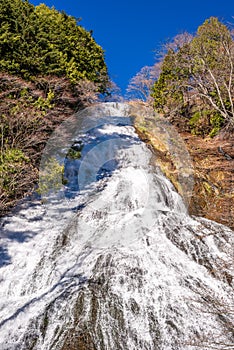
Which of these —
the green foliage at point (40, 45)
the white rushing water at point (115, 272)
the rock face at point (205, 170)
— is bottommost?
the white rushing water at point (115, 272)

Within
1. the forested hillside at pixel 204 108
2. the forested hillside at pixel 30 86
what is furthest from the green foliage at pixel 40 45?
the forested hillside at pixel 204 108

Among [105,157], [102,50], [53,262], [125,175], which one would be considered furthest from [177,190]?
[102,50]

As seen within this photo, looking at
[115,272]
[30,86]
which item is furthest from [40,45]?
[115,272]

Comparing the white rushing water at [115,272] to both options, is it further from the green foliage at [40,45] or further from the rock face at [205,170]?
the green foliage at [40,45]

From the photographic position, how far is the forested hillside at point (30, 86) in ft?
29.7

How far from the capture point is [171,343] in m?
4.68

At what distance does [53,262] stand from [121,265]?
201 cm

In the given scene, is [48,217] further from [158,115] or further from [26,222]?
[158,115]

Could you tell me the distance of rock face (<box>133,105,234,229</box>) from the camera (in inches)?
390

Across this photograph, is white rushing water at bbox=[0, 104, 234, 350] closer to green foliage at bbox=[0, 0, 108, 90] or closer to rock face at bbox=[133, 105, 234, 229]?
rock face at bbox=[133, 105, 234, 229]

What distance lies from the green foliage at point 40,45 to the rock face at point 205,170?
19.8 ft

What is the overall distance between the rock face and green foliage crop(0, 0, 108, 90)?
237 inches

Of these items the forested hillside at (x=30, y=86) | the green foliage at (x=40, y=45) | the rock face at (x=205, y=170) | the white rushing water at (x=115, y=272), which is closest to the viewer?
the white rushing water at (x=115, y=272)

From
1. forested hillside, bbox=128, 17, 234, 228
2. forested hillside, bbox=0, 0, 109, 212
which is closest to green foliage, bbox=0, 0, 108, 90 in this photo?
forested hillside, bbox=0, 0, 109, 212
